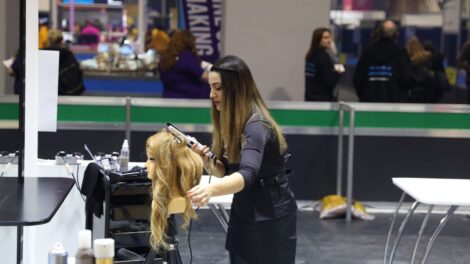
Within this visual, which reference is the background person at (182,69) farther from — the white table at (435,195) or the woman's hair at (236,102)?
the woman's hair at (236,102)

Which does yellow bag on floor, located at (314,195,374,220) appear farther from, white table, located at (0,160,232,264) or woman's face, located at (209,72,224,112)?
woman's face, located at (209,72,224,112)

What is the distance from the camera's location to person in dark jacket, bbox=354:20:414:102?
26.8 feet

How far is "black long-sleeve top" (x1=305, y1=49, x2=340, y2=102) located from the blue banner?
2283mm

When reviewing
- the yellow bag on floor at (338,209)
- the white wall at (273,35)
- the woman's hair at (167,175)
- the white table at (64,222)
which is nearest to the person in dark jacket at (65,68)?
the white wall at (273,35)

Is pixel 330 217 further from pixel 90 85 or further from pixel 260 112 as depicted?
pixel 90 85

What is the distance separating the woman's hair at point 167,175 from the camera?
135 inches

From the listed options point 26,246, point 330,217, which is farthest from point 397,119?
point 26,246

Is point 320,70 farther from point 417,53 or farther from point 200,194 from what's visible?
point 200,194

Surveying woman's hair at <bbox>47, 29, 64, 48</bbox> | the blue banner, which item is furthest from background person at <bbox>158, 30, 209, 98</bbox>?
the blue banner

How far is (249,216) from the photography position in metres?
3.75

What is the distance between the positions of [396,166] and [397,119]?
0.42 m

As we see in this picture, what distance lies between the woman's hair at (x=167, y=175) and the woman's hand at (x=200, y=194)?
0.21 meters

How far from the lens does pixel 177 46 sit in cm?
814

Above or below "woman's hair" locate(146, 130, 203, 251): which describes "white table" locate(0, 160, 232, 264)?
below
